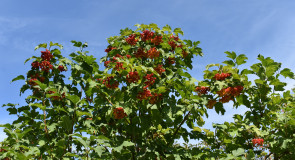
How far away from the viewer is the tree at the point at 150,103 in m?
5.36

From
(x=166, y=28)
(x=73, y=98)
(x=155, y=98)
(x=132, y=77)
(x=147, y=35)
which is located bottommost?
(x=73, y=98)

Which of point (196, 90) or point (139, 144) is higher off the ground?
point (196, 90)

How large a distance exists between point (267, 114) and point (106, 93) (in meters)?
4.02

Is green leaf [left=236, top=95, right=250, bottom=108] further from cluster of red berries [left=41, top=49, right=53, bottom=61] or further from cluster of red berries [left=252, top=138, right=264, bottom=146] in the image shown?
cluster of red berries [left=41, top=49, right=53, bottom=61]

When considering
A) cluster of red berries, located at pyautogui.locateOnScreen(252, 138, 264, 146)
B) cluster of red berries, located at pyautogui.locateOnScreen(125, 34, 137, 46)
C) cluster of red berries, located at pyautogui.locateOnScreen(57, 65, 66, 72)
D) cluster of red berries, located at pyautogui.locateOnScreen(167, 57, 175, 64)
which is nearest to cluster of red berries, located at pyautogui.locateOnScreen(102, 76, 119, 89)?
cluster of red berries, located at pyautogui.locateOnScreen(125, 34, 137, 46)

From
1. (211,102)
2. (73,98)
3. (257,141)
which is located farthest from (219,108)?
(73,98)

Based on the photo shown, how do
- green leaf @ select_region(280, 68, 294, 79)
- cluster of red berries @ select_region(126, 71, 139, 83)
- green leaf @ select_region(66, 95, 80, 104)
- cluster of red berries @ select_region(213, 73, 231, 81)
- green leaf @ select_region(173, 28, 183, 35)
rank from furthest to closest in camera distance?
green leaf @ select_region(173, 28, 183, 35)
green leaf @ select_region(280, 68, 294, 79)
cluster of red berries @ select_region(213, 73, 231, 81)
cluster of red berries @ select_region(126, 71, 139, 83)
green leaf @ select_region(66, 95, 80, 104)

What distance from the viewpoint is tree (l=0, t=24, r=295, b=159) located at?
5.36 metres

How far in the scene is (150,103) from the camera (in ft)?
19.6

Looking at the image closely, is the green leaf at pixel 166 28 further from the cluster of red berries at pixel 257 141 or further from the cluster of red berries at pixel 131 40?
the cluster of red berries at pixel 257 141

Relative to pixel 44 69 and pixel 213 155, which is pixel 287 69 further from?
pixel 44 69

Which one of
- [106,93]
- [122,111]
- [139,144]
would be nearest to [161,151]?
[139,144]

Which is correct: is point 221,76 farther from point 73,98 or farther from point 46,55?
point 46,55

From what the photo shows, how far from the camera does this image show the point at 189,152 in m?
6.00
